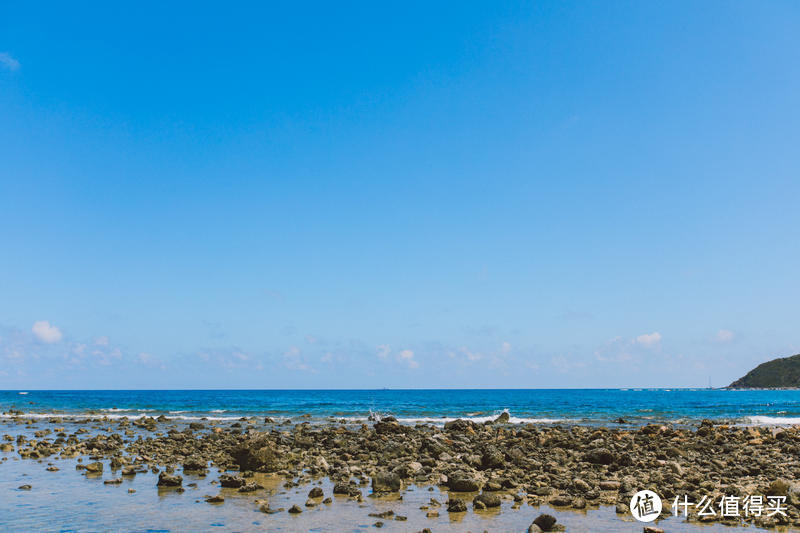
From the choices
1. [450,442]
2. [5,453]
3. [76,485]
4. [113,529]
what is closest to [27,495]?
[76,485]

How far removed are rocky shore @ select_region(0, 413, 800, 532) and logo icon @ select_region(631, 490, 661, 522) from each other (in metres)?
0.19

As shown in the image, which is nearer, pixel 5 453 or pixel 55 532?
pixel 55 532

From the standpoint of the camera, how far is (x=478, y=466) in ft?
60.4

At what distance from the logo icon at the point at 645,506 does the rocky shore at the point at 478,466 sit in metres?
0.19

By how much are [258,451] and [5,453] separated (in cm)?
1328

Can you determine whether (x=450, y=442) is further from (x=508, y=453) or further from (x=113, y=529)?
(x=113, y=529)

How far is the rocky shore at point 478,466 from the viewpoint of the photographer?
531 inches

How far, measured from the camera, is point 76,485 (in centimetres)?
1562

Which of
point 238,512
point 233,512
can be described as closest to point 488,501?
point 238,512

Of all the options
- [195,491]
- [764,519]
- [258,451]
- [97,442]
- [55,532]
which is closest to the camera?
[55,532]

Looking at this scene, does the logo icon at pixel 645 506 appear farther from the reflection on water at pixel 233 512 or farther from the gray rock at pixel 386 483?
the gray rock at pixel 386 483

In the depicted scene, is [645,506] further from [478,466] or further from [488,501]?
[478,466]

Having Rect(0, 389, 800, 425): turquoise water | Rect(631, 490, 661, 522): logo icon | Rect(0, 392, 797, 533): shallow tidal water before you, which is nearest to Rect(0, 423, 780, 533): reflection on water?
Rect(0, 392, 797, 533): shallow tidal water

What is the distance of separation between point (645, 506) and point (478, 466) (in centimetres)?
655
